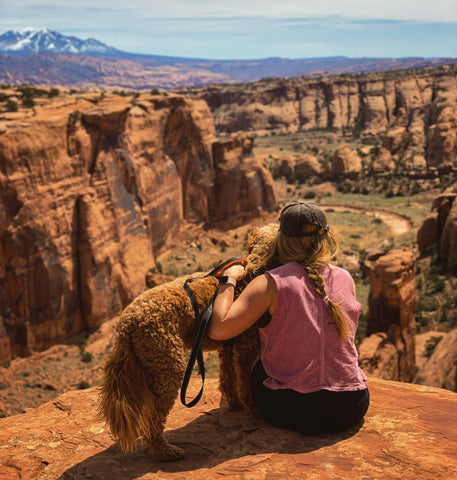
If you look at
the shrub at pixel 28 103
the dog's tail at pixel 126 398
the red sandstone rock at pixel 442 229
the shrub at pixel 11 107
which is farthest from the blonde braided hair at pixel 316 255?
the red sandstone rock at pixel 442 229

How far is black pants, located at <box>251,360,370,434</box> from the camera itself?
4.10m

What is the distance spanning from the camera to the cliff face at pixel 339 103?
285ft

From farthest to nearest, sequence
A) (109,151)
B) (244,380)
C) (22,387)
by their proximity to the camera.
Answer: (109,151) → (22,387) → (244,380)

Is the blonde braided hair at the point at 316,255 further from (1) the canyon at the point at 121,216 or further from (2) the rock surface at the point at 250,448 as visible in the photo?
(1) the canyon at the point at 121,216

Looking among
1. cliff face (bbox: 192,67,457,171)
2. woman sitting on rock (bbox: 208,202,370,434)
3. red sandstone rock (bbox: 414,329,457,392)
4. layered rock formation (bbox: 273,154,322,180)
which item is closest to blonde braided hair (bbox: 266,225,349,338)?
woman sitting on rock (bbox: 208,202,370,434)

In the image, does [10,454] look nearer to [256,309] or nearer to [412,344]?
[256,309]

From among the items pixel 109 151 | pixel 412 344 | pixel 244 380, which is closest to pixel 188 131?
pixel 109 151

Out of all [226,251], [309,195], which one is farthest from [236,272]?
[309,195]

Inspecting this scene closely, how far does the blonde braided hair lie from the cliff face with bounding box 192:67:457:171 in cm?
8183

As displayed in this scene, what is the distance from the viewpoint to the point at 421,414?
4.68 m

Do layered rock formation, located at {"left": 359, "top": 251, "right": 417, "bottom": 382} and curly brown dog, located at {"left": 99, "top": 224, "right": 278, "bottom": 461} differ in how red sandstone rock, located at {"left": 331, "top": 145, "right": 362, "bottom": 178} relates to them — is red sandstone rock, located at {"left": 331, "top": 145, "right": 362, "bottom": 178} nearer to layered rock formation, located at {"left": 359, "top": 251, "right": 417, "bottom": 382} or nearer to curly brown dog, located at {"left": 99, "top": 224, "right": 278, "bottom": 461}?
layered rock formation, located at {"left": 359, "top": 251, "right": 417, "bottom": 382}

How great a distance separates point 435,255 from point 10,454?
2422 cm

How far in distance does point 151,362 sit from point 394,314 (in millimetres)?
13144

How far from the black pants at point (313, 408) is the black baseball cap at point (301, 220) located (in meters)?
1.25
